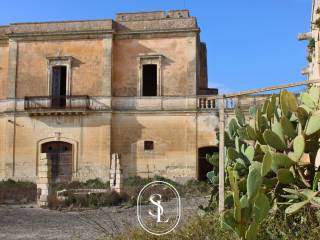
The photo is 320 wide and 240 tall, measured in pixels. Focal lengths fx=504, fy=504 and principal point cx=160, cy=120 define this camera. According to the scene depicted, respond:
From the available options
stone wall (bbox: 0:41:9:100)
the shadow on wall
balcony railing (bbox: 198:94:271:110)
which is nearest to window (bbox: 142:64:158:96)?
the shadow on wall

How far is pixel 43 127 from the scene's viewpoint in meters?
24.3

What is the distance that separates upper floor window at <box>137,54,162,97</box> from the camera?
24094 millimetres

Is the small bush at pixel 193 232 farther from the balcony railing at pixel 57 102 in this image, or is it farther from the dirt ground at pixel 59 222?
the balcony railing at pixel 57 102

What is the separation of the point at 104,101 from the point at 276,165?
19272 millimetres

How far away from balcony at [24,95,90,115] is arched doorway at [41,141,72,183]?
170 centimetres

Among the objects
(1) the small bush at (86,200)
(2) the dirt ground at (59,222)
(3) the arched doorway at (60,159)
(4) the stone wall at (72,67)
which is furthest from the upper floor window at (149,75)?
(2) the dirt ground at (59,222)

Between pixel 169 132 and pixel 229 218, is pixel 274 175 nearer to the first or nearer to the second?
pixel 229 218

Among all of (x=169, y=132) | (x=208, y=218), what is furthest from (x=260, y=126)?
(x=169, y=132)

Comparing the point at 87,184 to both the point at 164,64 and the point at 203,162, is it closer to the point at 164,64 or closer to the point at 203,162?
the point at 203,162

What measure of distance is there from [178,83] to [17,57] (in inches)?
320

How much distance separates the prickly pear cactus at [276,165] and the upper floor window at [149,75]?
18.1 m

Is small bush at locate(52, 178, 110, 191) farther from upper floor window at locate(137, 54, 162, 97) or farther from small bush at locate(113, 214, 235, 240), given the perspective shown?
small bush at locate(113, 214, 235, 240)

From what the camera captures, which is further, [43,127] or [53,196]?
[43,127]

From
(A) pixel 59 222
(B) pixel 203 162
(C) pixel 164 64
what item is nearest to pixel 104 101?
(C) pixel 164 64
